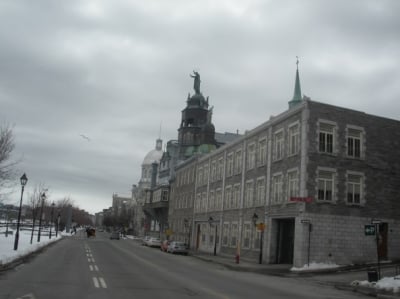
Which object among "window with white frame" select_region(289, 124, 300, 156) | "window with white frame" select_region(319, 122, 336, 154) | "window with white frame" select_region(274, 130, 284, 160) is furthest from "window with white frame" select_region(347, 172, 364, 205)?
"window with white frame" select_region(274, 130, 284, 160)

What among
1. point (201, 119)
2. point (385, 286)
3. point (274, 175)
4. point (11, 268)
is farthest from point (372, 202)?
point (201, 119)

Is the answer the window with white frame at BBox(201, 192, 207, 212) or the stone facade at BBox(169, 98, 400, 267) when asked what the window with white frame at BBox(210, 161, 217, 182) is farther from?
the stone facade at BBox(169, 98, 400, 267)

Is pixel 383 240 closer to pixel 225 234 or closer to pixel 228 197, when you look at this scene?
pixel 225 234

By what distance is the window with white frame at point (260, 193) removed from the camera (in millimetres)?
37731

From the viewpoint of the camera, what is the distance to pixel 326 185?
31.6 m

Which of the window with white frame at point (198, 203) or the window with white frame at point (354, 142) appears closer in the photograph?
the window with white frame at point (354, 142)

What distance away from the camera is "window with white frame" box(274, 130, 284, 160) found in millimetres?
35456

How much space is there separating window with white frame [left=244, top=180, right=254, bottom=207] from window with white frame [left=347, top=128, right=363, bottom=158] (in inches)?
396

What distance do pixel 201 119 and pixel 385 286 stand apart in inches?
2946

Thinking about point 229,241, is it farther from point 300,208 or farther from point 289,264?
point 300,208

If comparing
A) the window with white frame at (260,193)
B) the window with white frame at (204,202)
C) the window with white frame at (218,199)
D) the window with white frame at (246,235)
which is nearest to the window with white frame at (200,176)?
the window with white frame at (204,202)

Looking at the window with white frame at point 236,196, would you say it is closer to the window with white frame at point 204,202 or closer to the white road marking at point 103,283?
the window with white frame at point 204,202

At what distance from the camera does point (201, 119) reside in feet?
302

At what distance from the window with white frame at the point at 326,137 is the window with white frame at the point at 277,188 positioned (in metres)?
4.22
